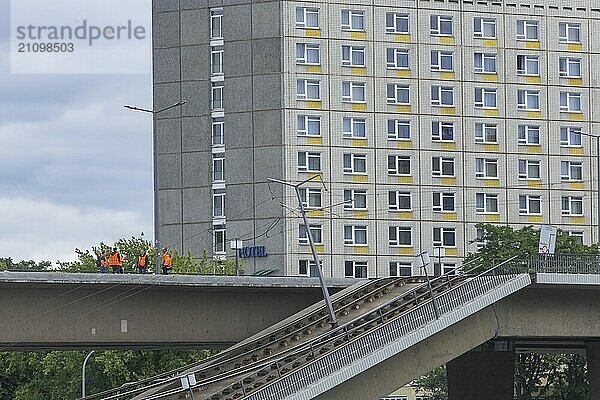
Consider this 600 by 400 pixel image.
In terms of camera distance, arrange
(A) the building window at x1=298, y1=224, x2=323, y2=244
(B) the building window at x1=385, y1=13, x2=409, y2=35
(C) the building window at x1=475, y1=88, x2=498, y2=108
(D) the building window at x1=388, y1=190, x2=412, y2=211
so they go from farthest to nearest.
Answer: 1. (C) the building window at x1=475, y1=88, x2=498, y2=108
2. (B) the building window at x1=385, y1=13, x2=409, y2=35
3. (D) the building window at x1=388, y1=190, x2=412, y2=211
4. (A) the building window at x1=298, y1=224, x2=323, y2=244

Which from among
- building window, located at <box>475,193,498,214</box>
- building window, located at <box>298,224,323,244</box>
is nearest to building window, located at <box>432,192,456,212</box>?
building window, located at <box>475,193,498,214</box>

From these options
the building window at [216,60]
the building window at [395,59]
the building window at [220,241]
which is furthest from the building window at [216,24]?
the building window at [220,241]

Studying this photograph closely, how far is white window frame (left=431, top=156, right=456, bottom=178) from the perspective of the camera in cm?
11281

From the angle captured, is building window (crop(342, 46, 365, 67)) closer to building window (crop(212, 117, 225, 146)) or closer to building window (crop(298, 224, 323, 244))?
building window (crop(212, 117, 225, 146))

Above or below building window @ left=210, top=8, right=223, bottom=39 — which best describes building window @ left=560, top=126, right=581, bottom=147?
below

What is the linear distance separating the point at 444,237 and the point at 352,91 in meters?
12.6

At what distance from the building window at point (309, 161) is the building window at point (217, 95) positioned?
732 centimetres

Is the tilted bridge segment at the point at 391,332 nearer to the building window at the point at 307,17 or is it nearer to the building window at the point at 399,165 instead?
the building window at the point at 399,165

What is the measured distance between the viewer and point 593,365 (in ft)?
215

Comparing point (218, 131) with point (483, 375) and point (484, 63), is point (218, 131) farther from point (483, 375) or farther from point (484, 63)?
point (483, 375)

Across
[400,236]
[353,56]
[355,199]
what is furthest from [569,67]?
[355,199]

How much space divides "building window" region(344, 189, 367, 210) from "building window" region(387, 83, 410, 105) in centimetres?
712

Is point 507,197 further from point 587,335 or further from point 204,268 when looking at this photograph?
point 587,335

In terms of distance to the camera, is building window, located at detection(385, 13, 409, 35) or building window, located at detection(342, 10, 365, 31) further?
building window, located at detection(385, 13, 409, 35)
